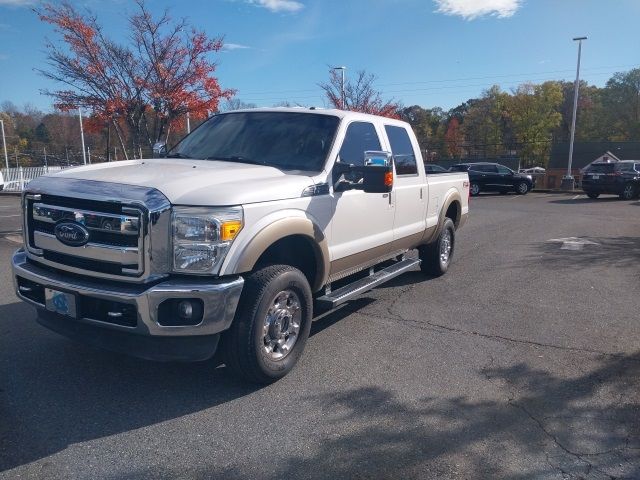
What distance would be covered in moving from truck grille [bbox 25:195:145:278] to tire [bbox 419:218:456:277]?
4.85 m

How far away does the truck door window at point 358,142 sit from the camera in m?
5.05

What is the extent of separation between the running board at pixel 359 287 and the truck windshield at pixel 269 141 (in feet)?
3.76

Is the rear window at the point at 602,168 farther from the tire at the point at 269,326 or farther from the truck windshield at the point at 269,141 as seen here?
the tire at the point at 269,326

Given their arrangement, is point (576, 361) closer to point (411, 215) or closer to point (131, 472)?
point (411, 215)

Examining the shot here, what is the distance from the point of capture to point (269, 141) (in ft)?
16.6

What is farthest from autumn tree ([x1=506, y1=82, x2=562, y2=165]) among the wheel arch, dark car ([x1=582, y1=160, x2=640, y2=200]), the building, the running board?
the wheel arch

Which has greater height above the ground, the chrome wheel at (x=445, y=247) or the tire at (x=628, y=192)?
the chrome wheel at (x=445, y=247)

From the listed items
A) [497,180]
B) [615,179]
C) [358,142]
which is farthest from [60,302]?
[497,180]

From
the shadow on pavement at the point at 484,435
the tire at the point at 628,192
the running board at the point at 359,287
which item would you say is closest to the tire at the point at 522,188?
the tire at the point at 628,192

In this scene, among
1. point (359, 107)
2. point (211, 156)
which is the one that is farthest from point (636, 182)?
point (211, 156)

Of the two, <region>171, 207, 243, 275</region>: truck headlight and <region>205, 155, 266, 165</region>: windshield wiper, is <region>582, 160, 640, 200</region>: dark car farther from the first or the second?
<region>171, 207, 243, 275</region>: truck headlight

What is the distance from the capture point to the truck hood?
3.53m

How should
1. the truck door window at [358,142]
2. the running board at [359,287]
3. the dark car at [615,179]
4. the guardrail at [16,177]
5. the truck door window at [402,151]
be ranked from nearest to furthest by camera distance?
1. the running board at [359,287]
2. the truck door window at [358,142]
3. the truck door window at [402,151]
4. the dark car at [615,179]
5. the guardrail at [16,177]

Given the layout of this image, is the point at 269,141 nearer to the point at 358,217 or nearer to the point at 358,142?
the point at 358,142
